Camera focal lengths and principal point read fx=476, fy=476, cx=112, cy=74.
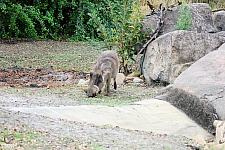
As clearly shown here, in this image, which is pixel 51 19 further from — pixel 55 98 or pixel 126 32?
pixel 55 98

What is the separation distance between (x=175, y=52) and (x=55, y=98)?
377cm

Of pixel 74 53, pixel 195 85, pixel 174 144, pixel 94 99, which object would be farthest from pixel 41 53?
pixel 174 144

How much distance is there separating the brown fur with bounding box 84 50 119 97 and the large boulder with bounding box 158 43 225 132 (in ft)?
5.02

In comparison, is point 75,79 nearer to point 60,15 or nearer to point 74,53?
point 74,53

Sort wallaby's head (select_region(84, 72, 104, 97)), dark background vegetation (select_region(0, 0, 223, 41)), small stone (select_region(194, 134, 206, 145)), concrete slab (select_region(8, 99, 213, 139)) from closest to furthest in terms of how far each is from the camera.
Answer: small stone (select_region(194, 134, 206, 145)) → concrete slab (select_region(8, 99, 213, 139)) → wallaby's head (select_region(84, 72, 104, 97)) → dark background vegetation (select_region(0, 0, 223, 41))

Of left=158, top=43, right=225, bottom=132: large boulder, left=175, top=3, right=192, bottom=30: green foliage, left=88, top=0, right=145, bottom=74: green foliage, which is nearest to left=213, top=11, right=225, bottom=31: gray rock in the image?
left=175, top=3, right=192, bottom=30: green foliage

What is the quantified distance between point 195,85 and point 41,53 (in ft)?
27.9

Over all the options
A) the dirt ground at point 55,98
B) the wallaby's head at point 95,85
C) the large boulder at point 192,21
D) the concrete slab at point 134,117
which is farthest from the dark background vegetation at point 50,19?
the concrete slab at point 134,117

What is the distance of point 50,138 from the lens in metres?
5.55

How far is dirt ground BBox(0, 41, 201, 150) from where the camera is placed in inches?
220

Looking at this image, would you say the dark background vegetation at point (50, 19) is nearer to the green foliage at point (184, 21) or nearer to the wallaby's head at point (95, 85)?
the green foliage at point (184, 21)

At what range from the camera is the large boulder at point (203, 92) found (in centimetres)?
812

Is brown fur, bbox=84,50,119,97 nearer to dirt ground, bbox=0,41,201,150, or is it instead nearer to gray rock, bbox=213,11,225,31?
dirt ground, bbox=0,41,201,150

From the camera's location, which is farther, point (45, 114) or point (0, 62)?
point (0, 62)
